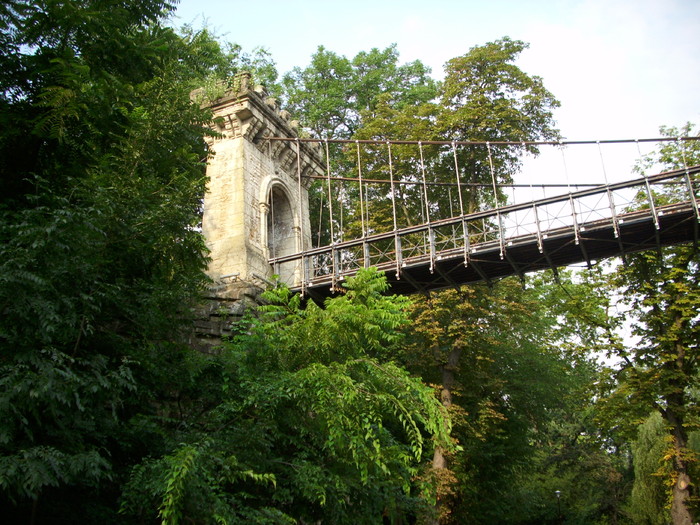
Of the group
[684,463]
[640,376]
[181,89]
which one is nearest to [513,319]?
[640,376]

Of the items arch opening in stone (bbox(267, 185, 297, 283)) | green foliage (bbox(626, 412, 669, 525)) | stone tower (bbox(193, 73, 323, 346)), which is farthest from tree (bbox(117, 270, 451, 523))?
green foliage (bbox(626, 412, 669, 525))

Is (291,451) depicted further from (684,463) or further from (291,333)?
(684,463)

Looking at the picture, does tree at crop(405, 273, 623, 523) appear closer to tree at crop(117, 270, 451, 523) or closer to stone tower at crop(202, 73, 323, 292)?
stone tower at crop(202, 73, 323, 292)

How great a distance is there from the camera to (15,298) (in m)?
5.30

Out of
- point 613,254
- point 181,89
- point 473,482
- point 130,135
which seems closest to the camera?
point 130,135

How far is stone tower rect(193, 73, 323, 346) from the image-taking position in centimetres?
1237

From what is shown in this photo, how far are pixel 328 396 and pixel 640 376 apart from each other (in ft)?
26.6

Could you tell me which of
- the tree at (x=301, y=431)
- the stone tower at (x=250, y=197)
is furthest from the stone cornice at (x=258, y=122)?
the tree at (x=301, y=431)

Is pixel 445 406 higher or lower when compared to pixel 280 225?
lower

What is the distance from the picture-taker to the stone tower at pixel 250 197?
12367 mm

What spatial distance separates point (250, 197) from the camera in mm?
13242

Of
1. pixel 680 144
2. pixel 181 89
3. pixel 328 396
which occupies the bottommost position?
pixel 328 396

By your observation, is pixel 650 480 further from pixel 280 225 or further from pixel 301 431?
pixel 301 431

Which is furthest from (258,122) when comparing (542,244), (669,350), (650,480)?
(650,480)
